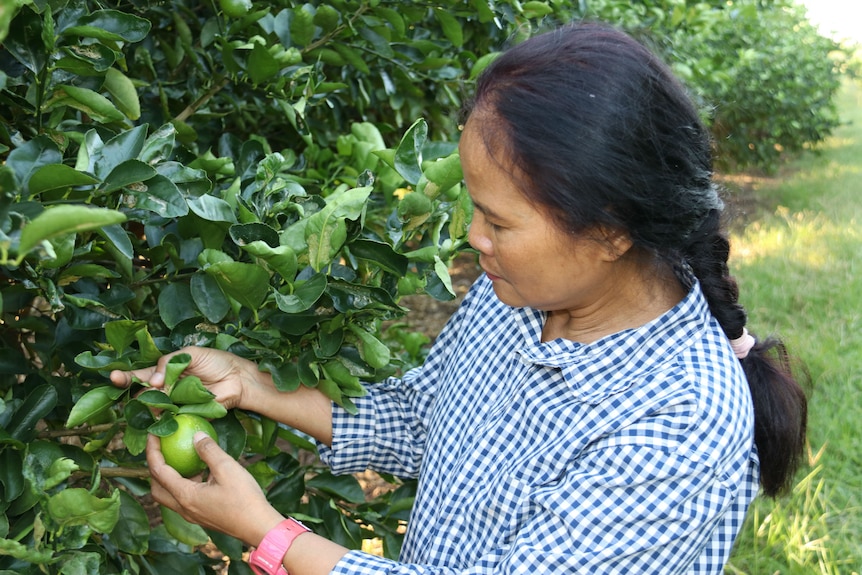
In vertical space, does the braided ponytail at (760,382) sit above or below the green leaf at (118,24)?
below

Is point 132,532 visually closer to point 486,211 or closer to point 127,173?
point 127,173

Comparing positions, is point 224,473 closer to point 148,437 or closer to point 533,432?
point 148,437

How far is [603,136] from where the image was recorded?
1176 millimetres

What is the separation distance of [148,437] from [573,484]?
1.95ft

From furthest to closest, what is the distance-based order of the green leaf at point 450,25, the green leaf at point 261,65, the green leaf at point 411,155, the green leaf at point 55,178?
1. the green leaf at point 450,25
2. the green leaf at point 261,65
3. the green leaf at point 411,155
4. the green leaf at point 55,178

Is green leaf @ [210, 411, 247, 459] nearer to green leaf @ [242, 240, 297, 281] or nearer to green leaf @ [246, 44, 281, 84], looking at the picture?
green leaf @ [242, 240, 297, 281]

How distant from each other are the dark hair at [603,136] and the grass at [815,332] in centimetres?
157

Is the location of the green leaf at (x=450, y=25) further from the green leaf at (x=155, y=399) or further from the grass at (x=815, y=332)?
the grass at (x=815, y=332)

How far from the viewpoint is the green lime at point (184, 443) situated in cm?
127

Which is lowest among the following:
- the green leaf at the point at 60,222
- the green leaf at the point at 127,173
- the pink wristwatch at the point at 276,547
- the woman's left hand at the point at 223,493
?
the pink wristwatch at the point at 276,547

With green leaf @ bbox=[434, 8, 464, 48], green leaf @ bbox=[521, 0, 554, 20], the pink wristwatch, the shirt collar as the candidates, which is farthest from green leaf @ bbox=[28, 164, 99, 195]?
green leaf @ bbox=[521, 0, 554, 20]

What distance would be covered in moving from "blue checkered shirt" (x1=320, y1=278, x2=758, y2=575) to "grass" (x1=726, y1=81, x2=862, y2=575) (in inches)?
59.2

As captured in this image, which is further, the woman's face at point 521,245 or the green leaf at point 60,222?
the woman's face at point 521,245

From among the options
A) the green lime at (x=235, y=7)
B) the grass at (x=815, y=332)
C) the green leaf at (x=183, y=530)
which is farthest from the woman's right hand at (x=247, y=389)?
the grass at (x=815, y=332)
